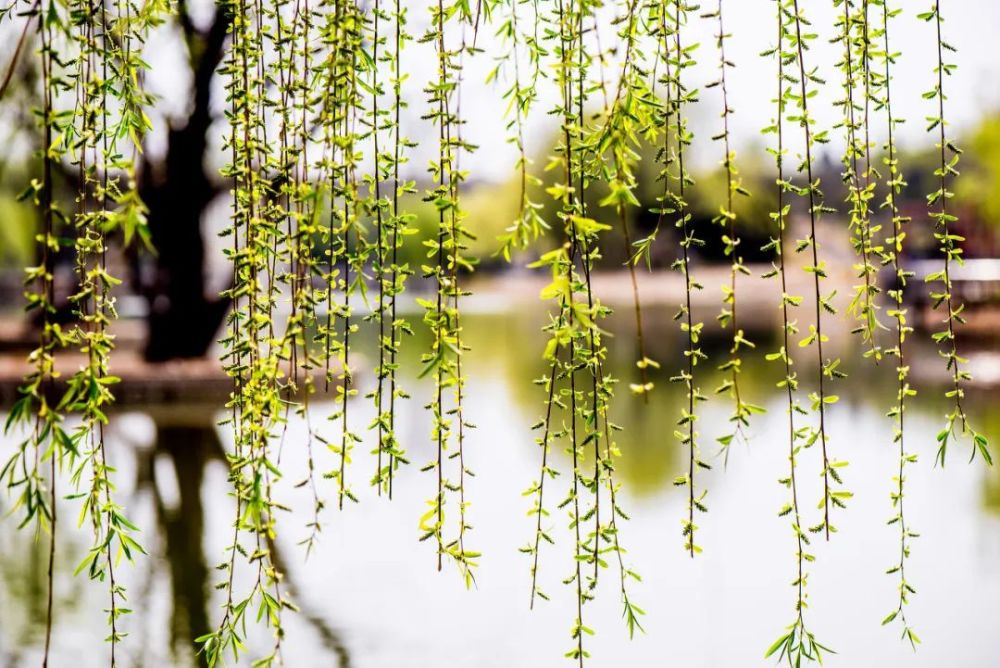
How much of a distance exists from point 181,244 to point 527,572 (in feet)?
25.9

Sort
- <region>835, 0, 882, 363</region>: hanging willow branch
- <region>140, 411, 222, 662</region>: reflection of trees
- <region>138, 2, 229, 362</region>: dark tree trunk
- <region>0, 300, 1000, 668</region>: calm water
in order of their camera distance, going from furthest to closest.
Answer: <region>138, 2, 229, 362</region>: dark tree trunk
<region>140, 411, 222, 662</region>: reflection of trees
<region>0, 300, 1000, 668</region>: calm water
<region>835, 0, 882, 363</region>: hanging willow branch

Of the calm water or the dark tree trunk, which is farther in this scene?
the dark tree trunk

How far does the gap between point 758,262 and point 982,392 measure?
38120mm

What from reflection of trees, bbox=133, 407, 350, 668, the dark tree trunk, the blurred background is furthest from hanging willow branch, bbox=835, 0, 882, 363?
the dark tree trunk

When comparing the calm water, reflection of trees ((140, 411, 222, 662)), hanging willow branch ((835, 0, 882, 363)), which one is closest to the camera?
hanging willow branch ((835, 0, 882, 363))

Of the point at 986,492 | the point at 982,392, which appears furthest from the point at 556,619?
the point at 982,392

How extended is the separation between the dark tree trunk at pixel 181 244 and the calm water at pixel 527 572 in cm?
380

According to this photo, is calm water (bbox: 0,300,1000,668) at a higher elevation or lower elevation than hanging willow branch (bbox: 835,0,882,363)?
lower

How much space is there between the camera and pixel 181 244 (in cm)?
1184

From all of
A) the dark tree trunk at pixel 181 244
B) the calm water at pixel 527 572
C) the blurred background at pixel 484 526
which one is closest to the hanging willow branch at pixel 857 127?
the blurred background at pixel 484 526

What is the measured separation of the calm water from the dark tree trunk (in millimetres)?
3798

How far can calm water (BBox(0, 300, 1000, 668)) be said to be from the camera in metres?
4.32

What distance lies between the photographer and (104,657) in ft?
13.9

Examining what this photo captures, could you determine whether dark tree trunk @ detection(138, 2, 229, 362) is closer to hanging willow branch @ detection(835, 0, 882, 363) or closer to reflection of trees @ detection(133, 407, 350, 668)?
reflection of trees @ detection(133, 407, 350, 668)
